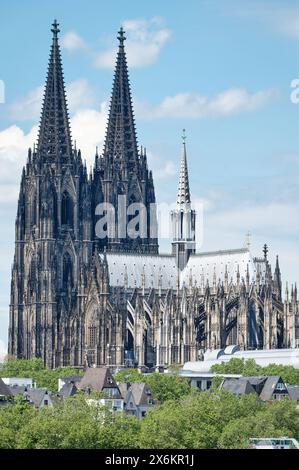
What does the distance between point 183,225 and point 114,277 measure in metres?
10.4

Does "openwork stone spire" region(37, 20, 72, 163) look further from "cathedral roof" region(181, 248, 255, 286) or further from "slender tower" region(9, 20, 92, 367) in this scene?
"cathedral roof" region(181, 248, 255, 286)

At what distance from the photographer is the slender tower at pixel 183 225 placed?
A: 17275 cm

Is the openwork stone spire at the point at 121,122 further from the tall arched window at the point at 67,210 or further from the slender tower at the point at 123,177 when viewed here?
the tall arched window at the point at 67,210

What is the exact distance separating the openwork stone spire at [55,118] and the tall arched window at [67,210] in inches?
143

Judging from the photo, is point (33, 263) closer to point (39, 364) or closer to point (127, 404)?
point (39, 364)

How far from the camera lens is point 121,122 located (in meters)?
173

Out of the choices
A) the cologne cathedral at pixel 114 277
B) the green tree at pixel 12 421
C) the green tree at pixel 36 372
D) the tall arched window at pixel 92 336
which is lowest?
the green tree at pixel 36 372

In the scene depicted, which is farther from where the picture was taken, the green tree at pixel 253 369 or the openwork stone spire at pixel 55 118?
the openwork stone spire at pixel 55 118

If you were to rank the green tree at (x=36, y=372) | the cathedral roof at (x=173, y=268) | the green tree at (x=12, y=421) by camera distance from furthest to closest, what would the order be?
the cathedral roof at (x=173, y=268) → the green tree at (x=36, y=372) → the green tree at (x=12, y=421)

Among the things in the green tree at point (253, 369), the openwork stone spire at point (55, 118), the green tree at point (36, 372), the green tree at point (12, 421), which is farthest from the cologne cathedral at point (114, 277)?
the green tree at point (12, 421)

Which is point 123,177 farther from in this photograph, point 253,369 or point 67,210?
point 253,369
